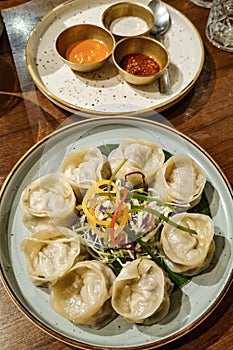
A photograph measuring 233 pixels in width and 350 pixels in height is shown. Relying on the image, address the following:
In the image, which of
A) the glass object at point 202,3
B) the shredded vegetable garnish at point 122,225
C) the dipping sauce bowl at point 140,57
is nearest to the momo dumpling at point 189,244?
the shredded vegetable garnish at point 122,225

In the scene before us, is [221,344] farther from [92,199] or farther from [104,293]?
[92,199]

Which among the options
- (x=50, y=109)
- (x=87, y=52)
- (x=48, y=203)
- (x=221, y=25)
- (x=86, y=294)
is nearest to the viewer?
(x=86, y=294)

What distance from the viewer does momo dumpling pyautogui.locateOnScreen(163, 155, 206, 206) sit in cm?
149

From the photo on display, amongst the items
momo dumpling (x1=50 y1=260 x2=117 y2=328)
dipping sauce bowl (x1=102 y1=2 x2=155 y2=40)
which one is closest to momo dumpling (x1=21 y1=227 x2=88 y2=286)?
momo dumpling (x1=50 y1=260 x2=117 y2=328)

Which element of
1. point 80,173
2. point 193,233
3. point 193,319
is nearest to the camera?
point 193,319

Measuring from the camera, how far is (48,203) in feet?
4.90

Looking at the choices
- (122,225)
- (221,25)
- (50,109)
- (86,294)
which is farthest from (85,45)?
(86,294)

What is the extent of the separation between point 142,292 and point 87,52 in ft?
3.30

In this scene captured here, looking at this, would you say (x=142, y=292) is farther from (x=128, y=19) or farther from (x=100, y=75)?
(x=128, y=19)

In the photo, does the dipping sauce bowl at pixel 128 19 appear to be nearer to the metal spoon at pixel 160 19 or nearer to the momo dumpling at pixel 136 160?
the metal spoon at pixel 160 19

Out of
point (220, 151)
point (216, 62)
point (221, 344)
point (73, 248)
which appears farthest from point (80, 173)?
point (216, 62)

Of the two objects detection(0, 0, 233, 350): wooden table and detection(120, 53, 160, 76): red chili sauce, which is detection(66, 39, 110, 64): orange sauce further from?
detection(0, 0, 233, 350): wooden table

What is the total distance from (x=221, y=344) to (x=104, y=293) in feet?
1.16

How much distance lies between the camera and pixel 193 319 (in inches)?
52.1
